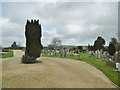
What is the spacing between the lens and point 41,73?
2186cm

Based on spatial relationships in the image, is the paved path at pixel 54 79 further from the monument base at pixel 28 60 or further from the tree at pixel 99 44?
the tree at pixel 99 44

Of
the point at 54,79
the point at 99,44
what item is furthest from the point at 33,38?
the point at 99,44

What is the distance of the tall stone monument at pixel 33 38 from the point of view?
31433mm

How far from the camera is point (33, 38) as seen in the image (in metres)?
→ 31.7

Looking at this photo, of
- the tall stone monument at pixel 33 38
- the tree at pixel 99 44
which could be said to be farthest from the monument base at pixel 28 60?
the tree at pixel 99 44

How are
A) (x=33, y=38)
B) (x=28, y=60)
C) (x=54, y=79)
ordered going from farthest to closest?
1. (x=33, y=38)
2. (x=28, y=60)
3. (x=54, y=79)

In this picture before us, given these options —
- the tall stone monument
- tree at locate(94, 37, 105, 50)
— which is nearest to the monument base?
the tall stone monument

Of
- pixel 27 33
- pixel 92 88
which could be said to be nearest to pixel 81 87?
pixel 92 88

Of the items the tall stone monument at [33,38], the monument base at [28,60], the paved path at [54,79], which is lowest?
the paved path at [54,79]

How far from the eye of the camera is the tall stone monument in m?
31.4

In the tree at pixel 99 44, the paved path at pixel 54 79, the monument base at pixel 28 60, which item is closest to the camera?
the paved path at pixel 54 79

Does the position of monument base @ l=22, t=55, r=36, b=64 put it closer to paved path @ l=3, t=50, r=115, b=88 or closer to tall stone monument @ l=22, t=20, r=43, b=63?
tall stone monument @ l=22, t=20, r=43, b=63

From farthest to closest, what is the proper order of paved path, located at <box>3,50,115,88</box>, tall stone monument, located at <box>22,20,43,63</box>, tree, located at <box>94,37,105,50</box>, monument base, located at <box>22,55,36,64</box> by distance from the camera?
1. tree, located at <box>94,37,105,50</box>
2. tall stone monument, located at <box>22,20,43,63</box>
3. monument base, located at <box>22,55,36,64</box>
4. paved path, located at <box>3,50,115,88</box>

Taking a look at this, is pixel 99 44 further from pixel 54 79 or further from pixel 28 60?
pixel 54 79
